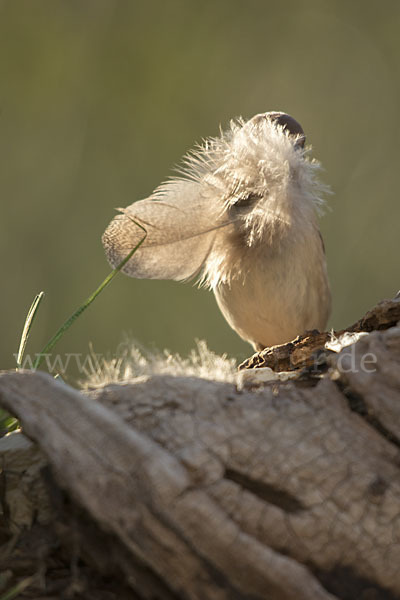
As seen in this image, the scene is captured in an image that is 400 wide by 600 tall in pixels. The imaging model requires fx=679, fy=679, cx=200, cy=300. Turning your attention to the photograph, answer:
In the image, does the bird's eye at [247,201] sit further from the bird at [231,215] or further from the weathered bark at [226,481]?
the weathered bark at [226,481]

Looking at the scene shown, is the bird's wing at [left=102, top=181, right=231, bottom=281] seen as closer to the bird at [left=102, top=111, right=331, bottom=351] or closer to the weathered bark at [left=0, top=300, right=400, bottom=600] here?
the bird at [left=102, top=111, right=331, bottom=351]

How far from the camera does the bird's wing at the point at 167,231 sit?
1.06m

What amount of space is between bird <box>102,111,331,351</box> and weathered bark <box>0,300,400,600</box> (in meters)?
0.44

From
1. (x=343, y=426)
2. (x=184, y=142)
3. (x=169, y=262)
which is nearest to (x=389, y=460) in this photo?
(x=343, y=426)

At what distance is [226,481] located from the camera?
0.57 m

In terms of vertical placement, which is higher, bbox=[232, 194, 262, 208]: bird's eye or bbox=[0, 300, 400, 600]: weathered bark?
bbox=[232, 194, 262, 208]: bird's eye

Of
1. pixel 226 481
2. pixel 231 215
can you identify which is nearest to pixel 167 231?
pixel 231 215

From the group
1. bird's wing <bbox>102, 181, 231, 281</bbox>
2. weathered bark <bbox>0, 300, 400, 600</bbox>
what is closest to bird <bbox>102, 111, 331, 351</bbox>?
bird's wing <bbox>102, 181, 231, 281</bbox>

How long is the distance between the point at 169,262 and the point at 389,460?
1.91ft

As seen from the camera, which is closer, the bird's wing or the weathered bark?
the weathered bark

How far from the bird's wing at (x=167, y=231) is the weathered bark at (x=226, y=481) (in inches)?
17.3

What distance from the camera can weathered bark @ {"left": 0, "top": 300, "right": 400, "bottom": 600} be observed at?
532mm

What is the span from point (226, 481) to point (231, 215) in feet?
1.97

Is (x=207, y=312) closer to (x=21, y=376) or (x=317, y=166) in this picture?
(x=317, y=166)
